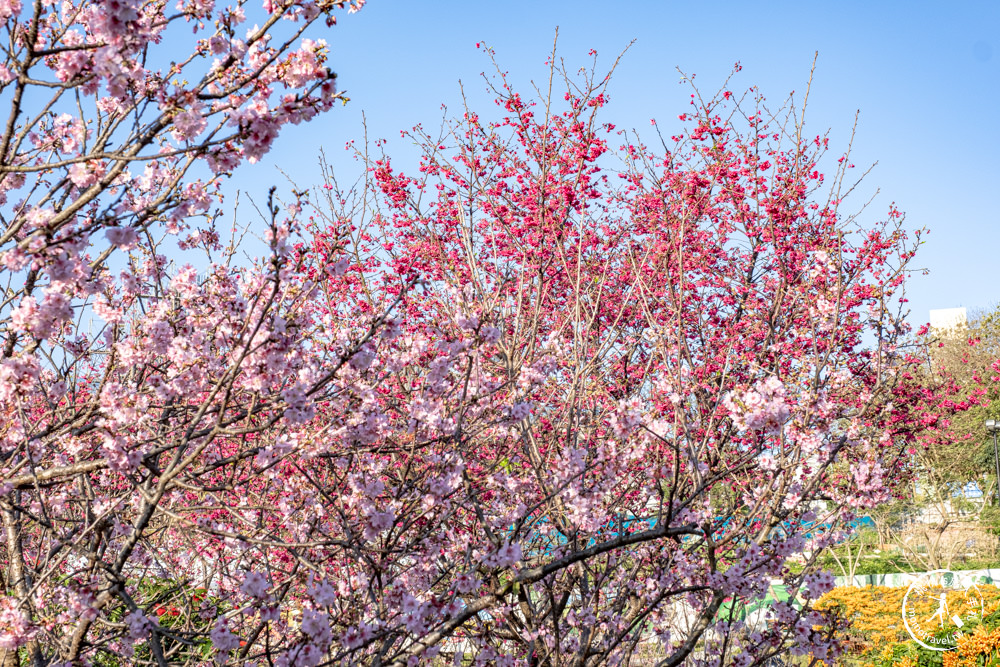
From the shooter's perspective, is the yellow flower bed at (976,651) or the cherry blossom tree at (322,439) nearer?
the cherry blossom tree at (322,439)

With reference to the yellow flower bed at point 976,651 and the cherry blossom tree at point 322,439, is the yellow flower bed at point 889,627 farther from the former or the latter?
the cherry blossom tree at point 322,439

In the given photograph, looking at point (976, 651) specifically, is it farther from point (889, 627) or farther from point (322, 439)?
point (322, 439)


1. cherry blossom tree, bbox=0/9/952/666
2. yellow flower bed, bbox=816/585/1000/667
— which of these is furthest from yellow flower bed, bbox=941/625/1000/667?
cherry blossom tree, bbox=0/9/952/666

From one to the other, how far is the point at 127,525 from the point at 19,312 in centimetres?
247

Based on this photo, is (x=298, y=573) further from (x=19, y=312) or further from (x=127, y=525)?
(x=127, y=525)

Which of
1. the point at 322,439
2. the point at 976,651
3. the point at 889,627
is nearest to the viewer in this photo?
the point at 322,439

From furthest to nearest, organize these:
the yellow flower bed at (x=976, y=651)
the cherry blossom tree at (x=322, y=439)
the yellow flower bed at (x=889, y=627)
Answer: the yellow flower bed at (x=889, y=627) → the yellow flower bed at (x=976, y=651) → the cherry blossom tree at (x=322, y=439)

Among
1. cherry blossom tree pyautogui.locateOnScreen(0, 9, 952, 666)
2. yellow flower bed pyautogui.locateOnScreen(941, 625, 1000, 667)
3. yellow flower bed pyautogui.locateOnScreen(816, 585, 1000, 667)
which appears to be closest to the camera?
cherry blossom tree pyautogui.locateOnScreen(0, 9, 952, 666)

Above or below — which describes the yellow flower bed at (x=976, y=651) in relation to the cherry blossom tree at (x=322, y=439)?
below

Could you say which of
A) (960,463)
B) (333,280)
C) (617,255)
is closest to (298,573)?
(333,280)

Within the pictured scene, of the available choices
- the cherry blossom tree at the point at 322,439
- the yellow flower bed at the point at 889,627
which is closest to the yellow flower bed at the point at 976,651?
the yellow flower bed at the point at 889,627

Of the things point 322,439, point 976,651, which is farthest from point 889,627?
point 322,439

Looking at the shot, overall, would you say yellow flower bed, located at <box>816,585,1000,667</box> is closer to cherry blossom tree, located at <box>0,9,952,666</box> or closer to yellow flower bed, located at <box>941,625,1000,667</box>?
yellow flower bed, located at <box>941,625,1000,667</box>

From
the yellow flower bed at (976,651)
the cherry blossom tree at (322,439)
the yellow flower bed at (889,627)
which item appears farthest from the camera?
the yellow flower bed at (889,627)
